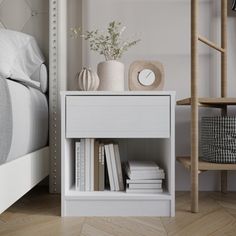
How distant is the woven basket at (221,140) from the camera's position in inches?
48.8

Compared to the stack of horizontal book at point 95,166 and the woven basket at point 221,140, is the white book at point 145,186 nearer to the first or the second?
the stack of horizontal book at point 95,166

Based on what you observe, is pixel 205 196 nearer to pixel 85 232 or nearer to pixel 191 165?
pixel 191 165

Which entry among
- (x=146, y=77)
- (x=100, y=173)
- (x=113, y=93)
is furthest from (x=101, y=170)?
(x=146, y=77)

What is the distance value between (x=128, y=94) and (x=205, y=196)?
654 millimetres

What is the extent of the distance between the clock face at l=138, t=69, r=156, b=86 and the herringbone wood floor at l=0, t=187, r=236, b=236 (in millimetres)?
529

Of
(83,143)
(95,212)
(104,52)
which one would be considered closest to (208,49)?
(104,52)

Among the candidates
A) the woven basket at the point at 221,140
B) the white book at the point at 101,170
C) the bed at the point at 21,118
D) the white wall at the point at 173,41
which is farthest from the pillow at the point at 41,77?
the woven basket at the point at 221,140

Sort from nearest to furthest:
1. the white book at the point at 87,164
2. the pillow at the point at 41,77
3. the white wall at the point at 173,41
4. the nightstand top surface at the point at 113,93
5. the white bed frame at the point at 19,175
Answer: the white bed frame at the point at 19,175 < the nightstand top surface at the point at 113,93 < the white book at the point at 87,164 < the pillow at the point at 41,77 < the white wall at the point at 173,41

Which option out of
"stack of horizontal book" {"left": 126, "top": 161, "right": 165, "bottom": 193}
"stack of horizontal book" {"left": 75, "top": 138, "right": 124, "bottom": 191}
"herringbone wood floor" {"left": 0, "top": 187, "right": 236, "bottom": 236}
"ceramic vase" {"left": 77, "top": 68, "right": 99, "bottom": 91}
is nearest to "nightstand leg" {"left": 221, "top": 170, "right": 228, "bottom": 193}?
"herringbone wood floor" {"left": 0, "top": 187, "right": 236, "bottom": 236}

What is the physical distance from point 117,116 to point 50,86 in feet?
1.56

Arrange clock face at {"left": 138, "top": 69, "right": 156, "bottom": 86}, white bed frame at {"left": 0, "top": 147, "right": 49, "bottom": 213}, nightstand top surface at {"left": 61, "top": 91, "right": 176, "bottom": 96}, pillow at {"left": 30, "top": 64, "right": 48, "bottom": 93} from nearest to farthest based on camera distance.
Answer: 1. white bed frame at {"left": 0, "top": 147, "right": 49, "bottom": 213}
2. nightstand top surface at {"left": 61, "top": 91, "right": 176, "bottom": 96}
3. clock face at {"left": 138, "top": 69, "right": 156, "bottom": 86}
4. pillow at {"left": 30, "top": 64, "right": 48, "bottom": 93}

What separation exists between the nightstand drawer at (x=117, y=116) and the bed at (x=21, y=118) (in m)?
0.16

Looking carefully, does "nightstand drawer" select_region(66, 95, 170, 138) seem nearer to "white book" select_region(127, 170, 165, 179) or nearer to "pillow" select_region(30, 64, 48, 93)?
"white book" select_region(127, 170, 165, 179)

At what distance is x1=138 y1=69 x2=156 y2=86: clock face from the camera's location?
4.40 ft
